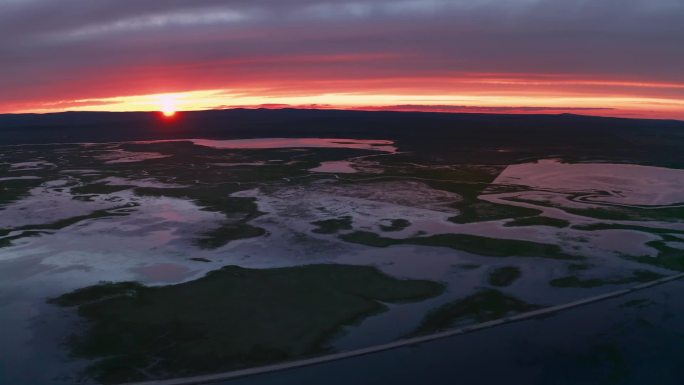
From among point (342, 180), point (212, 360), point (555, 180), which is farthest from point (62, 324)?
point (555, 180)

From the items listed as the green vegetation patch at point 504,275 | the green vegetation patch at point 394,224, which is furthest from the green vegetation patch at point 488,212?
the green vegetation patch at point 504,275

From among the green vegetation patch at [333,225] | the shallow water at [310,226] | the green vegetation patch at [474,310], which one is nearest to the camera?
the green vegetation patch at [474,310]

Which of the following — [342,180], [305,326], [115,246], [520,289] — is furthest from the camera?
[342,180]

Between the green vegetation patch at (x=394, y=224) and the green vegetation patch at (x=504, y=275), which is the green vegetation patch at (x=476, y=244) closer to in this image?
the green vegetation patch at (x=394, y=224)

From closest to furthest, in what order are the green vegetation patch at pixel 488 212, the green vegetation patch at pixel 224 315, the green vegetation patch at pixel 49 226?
the green vegetation patch at pixel 224 315 → the green vegetation patch at pixel 49 226 → the green vegetation patch at pixel 488 212

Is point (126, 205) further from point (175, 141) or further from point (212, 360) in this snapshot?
point (175, 141)
